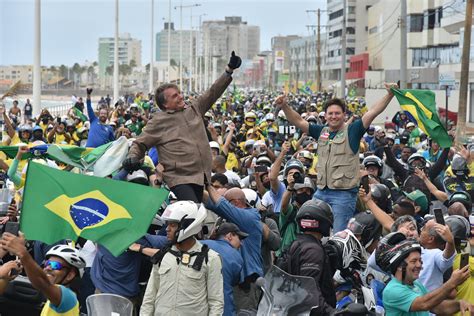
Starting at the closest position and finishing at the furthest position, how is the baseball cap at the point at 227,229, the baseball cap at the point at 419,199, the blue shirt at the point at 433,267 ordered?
the blue shirt at the point at 433,267 → the baseball cap at the point at 227,229 → the baseball cap at the point at 419,199

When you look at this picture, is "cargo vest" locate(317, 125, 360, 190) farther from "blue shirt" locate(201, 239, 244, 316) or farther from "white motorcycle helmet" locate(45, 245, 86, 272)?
"white motorcycle helmet" locate(45, 245, 86, 272)

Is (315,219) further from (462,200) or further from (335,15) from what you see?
(335,15)

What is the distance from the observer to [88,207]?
698cm

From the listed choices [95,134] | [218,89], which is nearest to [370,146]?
[95,134]

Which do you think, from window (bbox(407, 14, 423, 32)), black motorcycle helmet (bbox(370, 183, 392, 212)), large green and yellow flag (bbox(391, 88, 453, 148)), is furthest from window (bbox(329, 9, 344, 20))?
black motorcycle helmet (bbox(370, 183, 392, 212))

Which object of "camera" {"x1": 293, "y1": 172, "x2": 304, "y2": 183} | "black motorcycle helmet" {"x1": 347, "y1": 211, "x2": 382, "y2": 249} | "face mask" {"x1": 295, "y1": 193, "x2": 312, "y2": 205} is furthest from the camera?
"camera" {"x1": 293, "y1": 172, "x2": 304, "y2": 183}

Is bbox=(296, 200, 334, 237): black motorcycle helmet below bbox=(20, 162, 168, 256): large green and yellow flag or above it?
below

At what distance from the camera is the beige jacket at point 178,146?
8789 millimetres

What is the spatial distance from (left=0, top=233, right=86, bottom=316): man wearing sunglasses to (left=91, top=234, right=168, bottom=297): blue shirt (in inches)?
35.3

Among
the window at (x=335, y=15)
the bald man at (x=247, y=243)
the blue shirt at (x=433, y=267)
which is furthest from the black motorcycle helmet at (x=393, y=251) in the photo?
the window at (x=335, y=15)

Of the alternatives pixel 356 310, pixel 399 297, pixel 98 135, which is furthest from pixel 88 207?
pixel 98 135

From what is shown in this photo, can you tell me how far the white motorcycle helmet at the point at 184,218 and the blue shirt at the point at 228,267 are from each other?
1.82 ft

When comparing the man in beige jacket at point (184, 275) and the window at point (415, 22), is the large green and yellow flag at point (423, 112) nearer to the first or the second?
the man in beige jacket at point (184, 275)

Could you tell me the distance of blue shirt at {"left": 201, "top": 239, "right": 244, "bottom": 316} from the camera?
730 cm
